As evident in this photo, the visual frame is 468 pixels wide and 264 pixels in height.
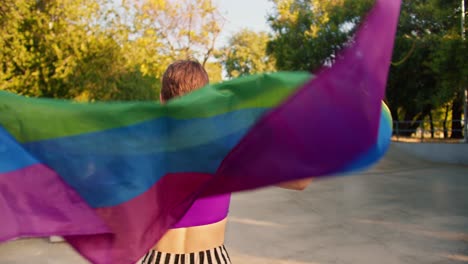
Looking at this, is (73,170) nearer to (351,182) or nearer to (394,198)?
(394,198)

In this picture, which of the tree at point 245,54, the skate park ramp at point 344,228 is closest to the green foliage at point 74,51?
the skate park ramp at point 344,228

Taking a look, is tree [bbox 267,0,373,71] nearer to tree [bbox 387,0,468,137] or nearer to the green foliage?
tree [bbox 387,0,468,137]

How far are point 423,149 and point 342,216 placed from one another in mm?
11234

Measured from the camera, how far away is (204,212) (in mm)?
1610

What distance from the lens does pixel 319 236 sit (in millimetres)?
6219

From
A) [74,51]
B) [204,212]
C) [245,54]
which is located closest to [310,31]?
[74,51]

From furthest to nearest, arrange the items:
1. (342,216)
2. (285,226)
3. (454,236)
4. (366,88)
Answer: (342,216) < (285,226) < (454,236) < (366,88)

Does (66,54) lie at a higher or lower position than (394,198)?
higher

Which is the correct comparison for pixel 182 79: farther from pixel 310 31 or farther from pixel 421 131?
pixel 310 31

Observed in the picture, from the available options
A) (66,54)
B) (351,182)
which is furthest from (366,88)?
(66,54)

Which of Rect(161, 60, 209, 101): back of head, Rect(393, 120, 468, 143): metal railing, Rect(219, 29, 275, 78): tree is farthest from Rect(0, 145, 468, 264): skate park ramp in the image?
Rect(219, 29, 275, 78): tree

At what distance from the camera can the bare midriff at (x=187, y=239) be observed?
162cm

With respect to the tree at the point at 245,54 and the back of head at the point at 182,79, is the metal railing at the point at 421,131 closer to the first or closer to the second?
the back of head at the point at 182,79

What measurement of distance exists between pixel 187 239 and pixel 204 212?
0.12m
